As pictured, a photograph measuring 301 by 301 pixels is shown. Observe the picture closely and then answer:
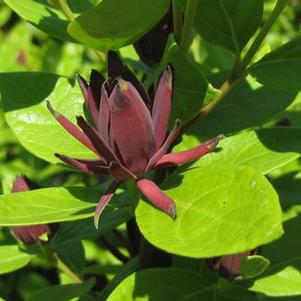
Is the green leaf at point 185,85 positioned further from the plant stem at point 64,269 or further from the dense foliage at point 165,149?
the plant stem at point 64,269

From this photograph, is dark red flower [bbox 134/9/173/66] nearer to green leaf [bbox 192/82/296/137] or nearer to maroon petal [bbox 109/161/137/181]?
green leaf [bbox 192/82/296/137]

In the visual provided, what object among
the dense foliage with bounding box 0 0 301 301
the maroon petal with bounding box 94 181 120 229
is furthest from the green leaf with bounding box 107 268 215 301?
the maroon petal with bounding box 94 181 120 229

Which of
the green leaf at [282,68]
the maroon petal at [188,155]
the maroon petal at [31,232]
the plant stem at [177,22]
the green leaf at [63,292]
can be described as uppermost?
the plant stem at [177,22]

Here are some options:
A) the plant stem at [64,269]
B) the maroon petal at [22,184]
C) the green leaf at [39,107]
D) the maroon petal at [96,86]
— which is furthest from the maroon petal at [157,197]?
the plant stem at [64,269]

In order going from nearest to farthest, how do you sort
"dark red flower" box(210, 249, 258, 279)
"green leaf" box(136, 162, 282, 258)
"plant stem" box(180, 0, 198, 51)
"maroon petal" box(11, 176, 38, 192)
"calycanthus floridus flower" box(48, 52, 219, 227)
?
"green leaf" box(136, 162, 282, 258), "calycanthus floridus flower" box(48, 52, 219, 227), "plant stem" box(180, 0, 198, 51), "dark red flower" box(210, 249, 258, 279), "maroon petal" box(11, 176, 38, 192)

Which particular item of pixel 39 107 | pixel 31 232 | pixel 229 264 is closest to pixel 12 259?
pixel 31 232

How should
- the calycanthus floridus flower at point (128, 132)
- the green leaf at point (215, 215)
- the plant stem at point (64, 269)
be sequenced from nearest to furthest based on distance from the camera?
the green leaf at point (215, 215)
the calycanthus floridus flower at point (128, 132)
the plant stem at point (64, 269)
